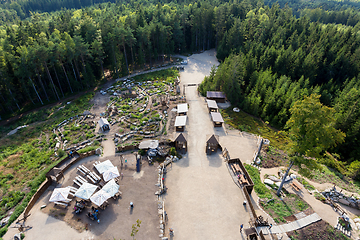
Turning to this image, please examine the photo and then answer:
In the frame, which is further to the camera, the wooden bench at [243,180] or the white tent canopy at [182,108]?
the white tent canopy at [182,108]

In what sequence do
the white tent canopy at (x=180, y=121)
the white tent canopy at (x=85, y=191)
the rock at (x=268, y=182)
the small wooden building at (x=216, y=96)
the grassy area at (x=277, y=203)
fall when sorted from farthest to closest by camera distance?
the small wooden building at (x=216, y=96) → the white tent canopy at (x=180, y=121) → the rock at (x=268, y=182) → the grassy area at (x=277, y=203) → the white tent canopy at (x=85, y=191)

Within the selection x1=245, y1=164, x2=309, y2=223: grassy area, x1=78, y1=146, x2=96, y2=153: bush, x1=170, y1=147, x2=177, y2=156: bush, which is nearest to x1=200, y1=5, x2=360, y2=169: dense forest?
x1=245, y1=164, x2=309, y2=223: grassy area

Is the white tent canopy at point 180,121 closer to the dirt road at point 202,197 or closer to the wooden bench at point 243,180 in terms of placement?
the dirt road at point 202,197

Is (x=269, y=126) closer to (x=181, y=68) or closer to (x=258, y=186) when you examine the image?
(x=258, y=186)

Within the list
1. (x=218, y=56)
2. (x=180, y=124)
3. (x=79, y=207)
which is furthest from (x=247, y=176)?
(x=218, y=56)

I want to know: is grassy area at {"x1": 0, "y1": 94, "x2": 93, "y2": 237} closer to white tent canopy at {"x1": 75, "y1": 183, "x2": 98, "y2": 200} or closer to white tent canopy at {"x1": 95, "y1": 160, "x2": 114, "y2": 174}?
white tent canopy at {"x1": 75, "y1": 183, "x2": 98, "y2": 200}

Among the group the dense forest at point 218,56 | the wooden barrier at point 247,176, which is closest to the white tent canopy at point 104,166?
the wooden barrier at point 247,176
